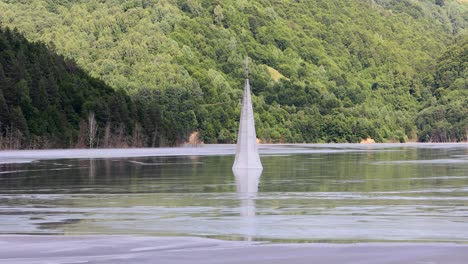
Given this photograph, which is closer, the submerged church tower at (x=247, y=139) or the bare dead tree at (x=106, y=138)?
the submerged church tower at (x=247, y=139)

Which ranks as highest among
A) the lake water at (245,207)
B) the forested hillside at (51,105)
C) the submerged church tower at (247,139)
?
the forested hillside at (51,105)

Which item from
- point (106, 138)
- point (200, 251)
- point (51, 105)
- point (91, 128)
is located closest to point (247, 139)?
point (200, 251)

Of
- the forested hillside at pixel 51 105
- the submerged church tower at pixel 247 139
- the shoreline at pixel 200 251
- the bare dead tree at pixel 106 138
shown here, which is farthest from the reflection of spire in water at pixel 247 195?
the bare dead tree at pixel 106 138

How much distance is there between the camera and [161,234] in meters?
19.2

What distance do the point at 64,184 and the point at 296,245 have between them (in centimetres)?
1994

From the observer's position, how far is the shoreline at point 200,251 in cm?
1574

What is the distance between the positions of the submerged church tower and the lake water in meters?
4.39

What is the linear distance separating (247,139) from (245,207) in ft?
68.2

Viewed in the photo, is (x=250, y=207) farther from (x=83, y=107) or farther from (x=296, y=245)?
(x=83, y=107)

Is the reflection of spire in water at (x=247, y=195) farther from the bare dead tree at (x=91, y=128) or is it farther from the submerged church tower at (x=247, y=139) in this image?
the bare dead tree at (x=91, y=128)

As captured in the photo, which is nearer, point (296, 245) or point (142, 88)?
point (296, 245)

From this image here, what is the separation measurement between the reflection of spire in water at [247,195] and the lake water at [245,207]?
0.08 ft

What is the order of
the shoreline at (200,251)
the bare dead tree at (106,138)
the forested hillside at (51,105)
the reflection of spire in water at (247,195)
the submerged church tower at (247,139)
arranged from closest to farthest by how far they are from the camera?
1. the shoreline at (200,251)
2. the reflection of spire in water at (247,195)
3. the submerged church tower at (247,139)
4. the forested hillside at (51,105)
5. the bare dead tree at (106,138)

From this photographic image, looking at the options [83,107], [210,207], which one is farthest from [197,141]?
[210,207]
